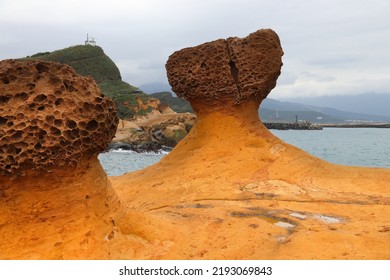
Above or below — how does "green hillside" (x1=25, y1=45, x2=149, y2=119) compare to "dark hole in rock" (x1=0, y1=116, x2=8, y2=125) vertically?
above

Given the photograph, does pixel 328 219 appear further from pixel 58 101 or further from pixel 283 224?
pixel 58 101

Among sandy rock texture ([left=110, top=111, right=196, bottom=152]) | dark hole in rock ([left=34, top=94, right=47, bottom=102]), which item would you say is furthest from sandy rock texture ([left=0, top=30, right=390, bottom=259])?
sandy rock texture ([left=110, top=111, right=196, bottom=152])

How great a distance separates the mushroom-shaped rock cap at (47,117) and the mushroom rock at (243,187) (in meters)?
0.89

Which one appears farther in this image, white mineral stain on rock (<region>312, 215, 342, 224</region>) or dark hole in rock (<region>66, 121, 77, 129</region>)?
white mineral stain on rock (<region>312, 215, 342, 224</region>)

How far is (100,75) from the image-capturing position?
4384 centimetres

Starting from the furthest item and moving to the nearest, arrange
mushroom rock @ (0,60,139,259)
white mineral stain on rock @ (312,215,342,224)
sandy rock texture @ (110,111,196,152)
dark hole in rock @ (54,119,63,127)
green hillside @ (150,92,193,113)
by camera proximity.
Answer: green hillside @ (150,92,193,113)
sandy rock texture @ (110,111,196,152)
white mineral stain on rock @ (312,215,342,224)
dark hole in rock @ (54,119,63,127)
mushroom rock @ (0,60,139,259)

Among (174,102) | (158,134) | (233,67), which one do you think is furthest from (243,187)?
(174,102)

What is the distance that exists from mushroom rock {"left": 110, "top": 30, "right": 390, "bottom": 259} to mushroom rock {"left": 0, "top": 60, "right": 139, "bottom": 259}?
1.52ft

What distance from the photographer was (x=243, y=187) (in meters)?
6.00

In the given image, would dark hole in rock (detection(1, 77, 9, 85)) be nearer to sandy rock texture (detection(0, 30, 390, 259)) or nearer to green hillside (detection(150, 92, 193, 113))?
sandy rock texture (detection(0, 30, 390, 259))

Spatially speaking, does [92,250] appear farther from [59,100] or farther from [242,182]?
[242,182]

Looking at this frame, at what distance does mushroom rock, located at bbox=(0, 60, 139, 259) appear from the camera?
11.6 ft

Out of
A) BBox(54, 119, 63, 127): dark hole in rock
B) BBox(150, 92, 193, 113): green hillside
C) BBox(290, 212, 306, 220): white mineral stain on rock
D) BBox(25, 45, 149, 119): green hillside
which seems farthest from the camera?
BBox(150, 92, 193, 113): green hillside
